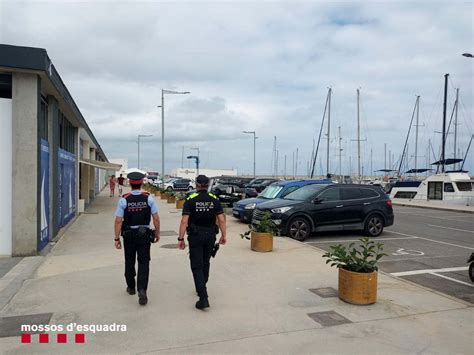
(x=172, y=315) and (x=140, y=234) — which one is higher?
(x=140, y=234)

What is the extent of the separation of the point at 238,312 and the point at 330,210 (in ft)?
25.2

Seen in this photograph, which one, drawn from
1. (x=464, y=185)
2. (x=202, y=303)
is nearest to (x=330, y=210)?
(x=202, y=303)

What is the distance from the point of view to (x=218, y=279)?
7.20m

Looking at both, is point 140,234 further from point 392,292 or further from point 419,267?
point 419,267

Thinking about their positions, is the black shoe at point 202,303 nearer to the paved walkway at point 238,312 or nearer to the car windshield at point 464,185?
the paved walkway at point 238,312

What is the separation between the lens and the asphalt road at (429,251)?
25.2 ft

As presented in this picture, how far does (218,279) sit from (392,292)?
9.37 ft

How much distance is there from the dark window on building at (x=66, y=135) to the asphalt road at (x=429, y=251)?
922 cm

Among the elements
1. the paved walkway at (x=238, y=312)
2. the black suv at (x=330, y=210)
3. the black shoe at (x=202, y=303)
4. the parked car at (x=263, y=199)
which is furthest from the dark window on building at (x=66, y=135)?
the black shoe at (x=202, y=303)

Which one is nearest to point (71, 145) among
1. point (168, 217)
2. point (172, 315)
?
point (168, 217)

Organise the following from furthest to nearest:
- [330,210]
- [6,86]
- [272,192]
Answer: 1. [272,192]
2. [330,210]
3. [6,86]

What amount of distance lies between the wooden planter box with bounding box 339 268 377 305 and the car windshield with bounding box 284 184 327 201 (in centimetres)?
663

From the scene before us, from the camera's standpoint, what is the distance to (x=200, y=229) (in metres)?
5.66

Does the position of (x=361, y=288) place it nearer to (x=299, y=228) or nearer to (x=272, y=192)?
(x=299, y=228)
